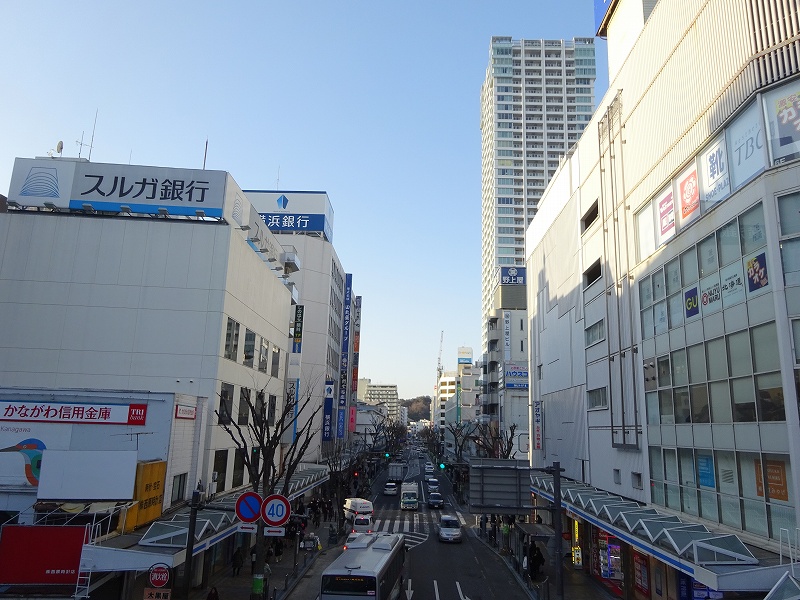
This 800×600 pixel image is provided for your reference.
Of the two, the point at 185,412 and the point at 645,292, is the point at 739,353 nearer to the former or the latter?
the point at 645,292

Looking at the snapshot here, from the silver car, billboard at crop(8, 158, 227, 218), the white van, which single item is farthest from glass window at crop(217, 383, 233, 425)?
the silver car

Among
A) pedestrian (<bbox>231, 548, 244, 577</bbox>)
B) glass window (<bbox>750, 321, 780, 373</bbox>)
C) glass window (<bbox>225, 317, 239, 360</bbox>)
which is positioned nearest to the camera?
glass window (<bbox>750, 321, 780, 373</bbox>)

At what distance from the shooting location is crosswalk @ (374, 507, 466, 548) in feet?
143

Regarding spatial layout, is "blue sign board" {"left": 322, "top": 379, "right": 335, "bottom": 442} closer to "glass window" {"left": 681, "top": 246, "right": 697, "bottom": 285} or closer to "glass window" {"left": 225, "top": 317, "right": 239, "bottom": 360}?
"glass window" {"left": 225, "top": 317, "right": 239, "bottom": 360}

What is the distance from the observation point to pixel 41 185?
32.6 m

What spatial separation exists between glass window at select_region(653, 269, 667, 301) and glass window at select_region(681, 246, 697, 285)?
1.85 meters

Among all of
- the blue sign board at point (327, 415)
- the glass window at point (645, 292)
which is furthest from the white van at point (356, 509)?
the glass window at point (645, 292)

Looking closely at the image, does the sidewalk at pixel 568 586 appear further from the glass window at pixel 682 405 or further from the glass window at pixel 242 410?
the glass window at pixel 242 410

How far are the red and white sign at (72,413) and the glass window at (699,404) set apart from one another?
22.3 metres

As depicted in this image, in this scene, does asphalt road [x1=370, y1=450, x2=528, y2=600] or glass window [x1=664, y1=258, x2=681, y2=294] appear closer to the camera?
glass window [x1=664, y1=258, x2=681, y2=294]

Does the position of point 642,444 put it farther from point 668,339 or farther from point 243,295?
point 243,295

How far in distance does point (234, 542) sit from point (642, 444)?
22.7m

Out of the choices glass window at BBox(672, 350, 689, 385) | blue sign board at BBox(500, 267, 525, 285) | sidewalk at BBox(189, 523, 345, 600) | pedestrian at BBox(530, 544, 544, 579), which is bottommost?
sidewalk at BBox(189, 523, 345, 600)

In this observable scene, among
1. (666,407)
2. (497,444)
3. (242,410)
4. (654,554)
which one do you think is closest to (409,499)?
(497,444)
